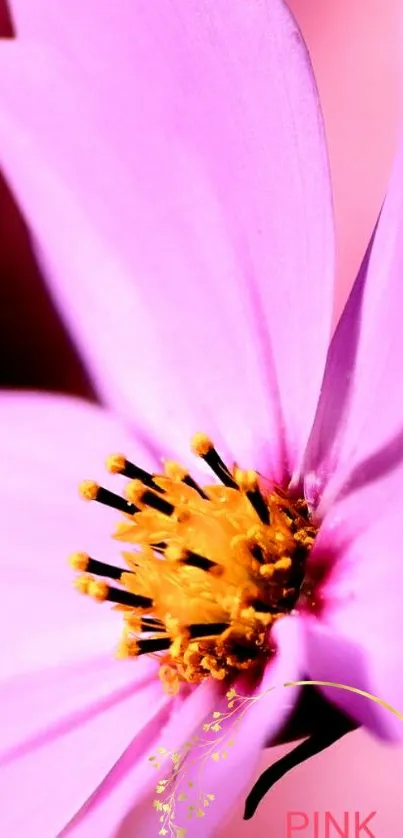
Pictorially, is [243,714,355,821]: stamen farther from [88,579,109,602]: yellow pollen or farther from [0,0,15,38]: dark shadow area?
[0,0,15,38]: dark shadow area

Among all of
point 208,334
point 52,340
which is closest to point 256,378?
point 208,334

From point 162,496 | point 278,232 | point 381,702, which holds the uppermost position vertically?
point 278,232

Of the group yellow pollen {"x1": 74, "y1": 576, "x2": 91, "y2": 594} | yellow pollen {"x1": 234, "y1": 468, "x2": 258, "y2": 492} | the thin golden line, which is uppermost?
yellow pollen {"x1": 234, "y1": 468, "x2": 258, "y2": 492}

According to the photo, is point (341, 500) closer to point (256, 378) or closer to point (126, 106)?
point (256, 378)

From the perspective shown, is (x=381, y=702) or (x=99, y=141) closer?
(x=381, y=702)

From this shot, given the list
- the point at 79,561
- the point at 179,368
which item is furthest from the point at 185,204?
the point at 79,561

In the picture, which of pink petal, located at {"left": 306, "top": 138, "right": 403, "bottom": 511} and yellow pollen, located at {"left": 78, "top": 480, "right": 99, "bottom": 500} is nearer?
pink petal, located at {"left": 306, "top": 138, "right": 403, "bottom": 511}

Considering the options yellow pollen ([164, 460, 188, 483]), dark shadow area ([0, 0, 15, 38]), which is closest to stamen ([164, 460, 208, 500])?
yellow pollen ([164, 460, 188, 483])
